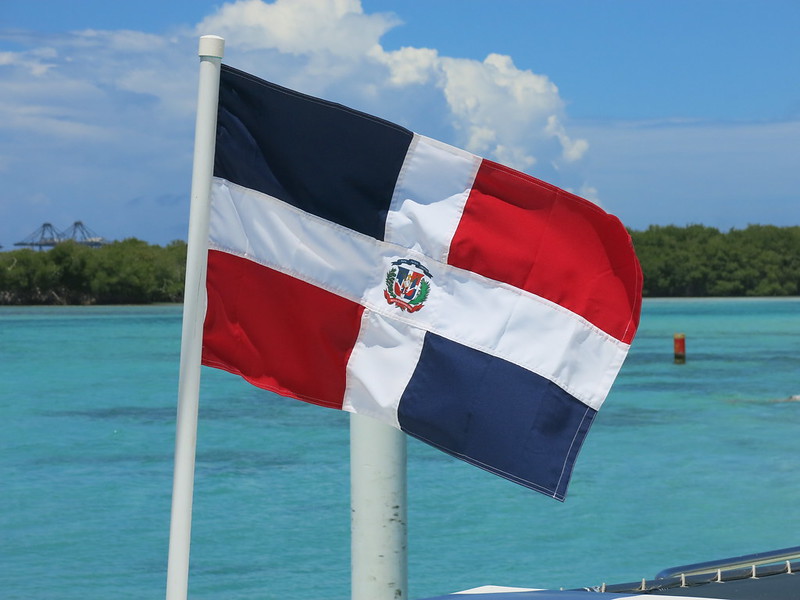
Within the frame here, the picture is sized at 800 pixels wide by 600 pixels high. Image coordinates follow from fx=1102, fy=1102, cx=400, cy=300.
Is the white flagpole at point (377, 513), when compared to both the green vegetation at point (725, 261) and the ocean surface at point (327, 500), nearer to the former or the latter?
the ocean surface at point (327, 500)

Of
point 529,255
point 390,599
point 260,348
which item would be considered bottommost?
point 390,599

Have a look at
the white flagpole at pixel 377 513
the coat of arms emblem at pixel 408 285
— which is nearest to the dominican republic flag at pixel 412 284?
the coat of arms emblem at pixel 408 285

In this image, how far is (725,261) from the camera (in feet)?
376

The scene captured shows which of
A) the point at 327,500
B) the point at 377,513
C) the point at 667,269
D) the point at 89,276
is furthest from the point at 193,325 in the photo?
the point at 667,269

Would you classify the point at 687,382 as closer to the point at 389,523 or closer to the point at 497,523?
the point at 497,523

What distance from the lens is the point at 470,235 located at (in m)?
3.53

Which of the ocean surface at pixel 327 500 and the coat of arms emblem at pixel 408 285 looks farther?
the ocean surface at pixel 327 500

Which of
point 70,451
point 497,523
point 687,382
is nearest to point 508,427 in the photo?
point 497,523

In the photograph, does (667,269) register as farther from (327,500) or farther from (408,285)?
(408,285)

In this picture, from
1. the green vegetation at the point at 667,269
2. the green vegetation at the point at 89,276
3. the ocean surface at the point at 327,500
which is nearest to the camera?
the ocean surface at the point at 327,500

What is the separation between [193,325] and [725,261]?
116822 mm

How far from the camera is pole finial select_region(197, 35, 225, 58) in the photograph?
10.2 feet

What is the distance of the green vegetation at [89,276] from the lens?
93250 millimetres

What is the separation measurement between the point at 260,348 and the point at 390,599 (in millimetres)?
1254
